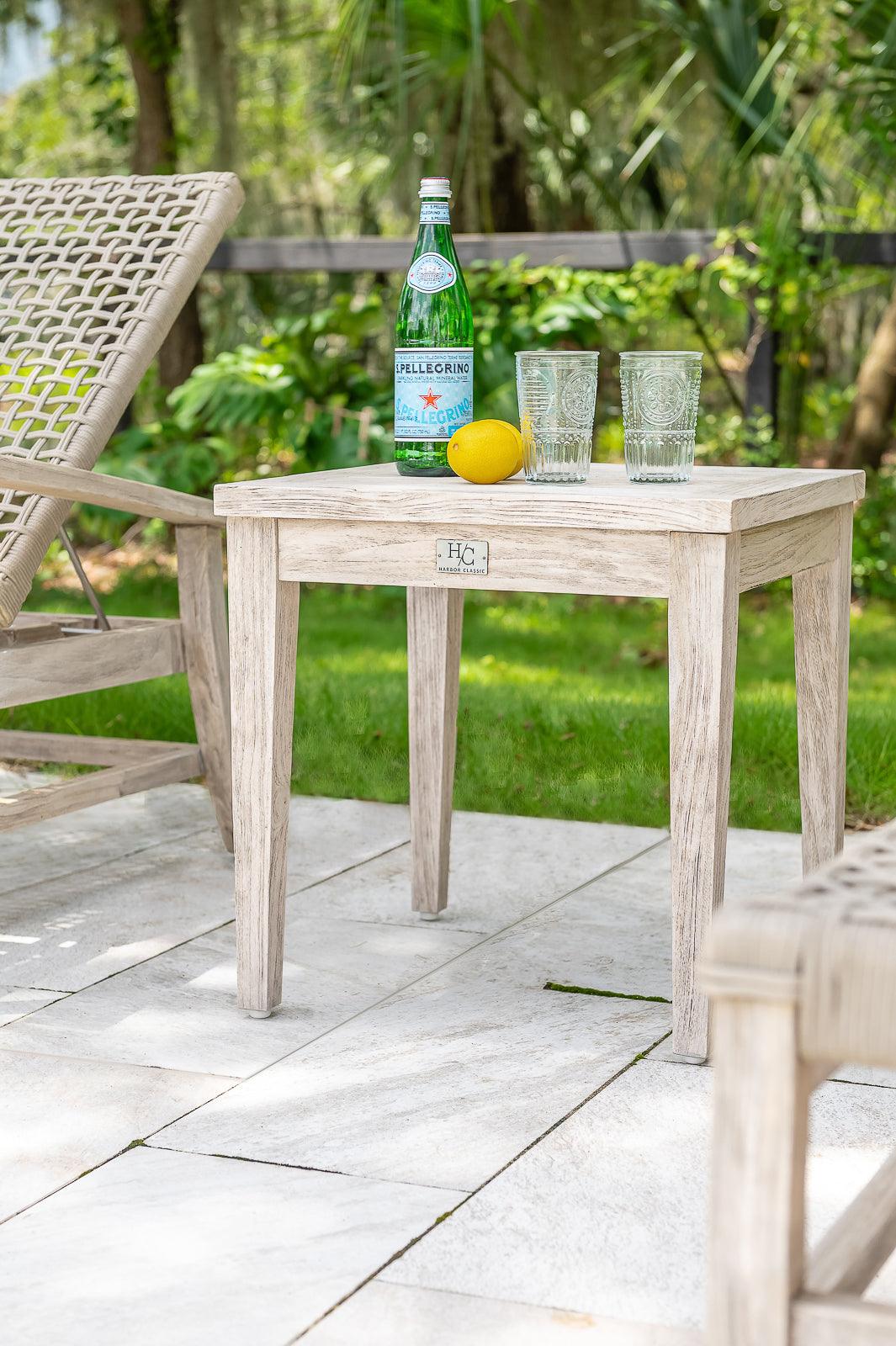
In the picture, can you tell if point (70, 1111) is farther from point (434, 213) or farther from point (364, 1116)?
point (434, 213)

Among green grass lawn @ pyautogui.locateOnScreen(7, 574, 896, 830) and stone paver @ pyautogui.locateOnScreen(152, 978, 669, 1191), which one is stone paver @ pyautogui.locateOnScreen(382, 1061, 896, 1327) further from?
green grass lawn @ pyautogui.locateOnScreen(7, 574, 896, 830)

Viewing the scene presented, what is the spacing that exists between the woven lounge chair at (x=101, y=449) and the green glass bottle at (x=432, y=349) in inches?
20.2

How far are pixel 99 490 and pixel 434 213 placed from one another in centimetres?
64

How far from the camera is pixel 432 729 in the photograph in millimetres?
2561

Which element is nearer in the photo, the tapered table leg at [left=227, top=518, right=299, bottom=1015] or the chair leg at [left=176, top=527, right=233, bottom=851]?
the tapered table leg at [left=227, top=518, right=299, bottom=1015]

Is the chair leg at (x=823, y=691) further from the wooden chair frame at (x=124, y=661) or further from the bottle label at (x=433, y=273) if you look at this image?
the wooden chair frame at (x=124, y=661)

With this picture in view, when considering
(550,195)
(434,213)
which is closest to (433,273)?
(434,213)

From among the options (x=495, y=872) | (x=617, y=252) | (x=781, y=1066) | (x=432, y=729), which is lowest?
(x=495, y=872)

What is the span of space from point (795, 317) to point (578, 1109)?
381 cm

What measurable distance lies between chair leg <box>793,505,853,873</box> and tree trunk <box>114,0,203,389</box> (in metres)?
4.57

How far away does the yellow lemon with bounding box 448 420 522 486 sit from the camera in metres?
2.09

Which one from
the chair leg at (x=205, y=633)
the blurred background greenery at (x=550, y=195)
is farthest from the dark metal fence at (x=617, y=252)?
the chair leg at (x=205, y=633)

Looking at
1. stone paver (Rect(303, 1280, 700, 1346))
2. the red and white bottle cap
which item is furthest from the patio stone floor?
the red and white bottle cap

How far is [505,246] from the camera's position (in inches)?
211
